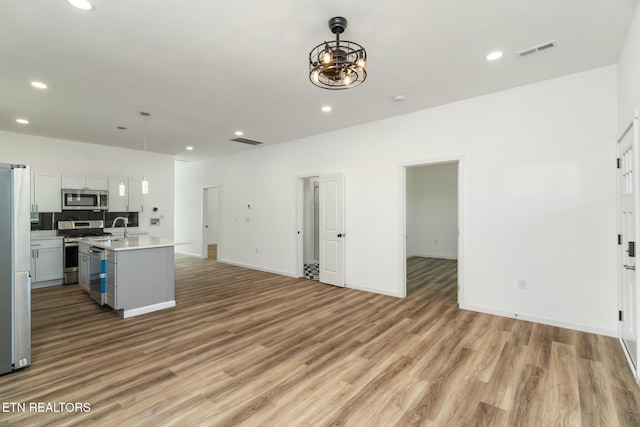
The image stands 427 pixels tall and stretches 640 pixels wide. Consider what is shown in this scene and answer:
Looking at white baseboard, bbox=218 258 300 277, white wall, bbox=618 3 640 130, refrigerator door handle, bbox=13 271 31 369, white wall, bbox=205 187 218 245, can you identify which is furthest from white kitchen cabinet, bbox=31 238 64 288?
white wall, bbox=618 3 640 130

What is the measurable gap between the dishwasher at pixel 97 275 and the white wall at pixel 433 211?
750 centimetres

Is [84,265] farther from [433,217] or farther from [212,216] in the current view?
[433,217]

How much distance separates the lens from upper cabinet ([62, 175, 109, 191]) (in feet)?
19.6

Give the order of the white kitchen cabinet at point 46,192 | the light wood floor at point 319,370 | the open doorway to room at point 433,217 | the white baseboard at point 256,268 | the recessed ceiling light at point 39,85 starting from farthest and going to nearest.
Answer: the open doorway to room at point 433,217, the white baseboard at point 256,268, the white kitchen cabinet at point 46,192, the recessed ceiling light at point 39,85, the light wood floor at point 319,370

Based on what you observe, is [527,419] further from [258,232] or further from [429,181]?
[429,181]

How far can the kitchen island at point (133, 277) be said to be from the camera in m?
3.88

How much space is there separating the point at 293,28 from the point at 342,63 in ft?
2.30

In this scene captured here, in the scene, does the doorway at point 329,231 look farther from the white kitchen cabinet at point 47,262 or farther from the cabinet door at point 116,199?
the white kitchen cabinet at point 47,262

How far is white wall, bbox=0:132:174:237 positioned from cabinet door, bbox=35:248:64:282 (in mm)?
1723

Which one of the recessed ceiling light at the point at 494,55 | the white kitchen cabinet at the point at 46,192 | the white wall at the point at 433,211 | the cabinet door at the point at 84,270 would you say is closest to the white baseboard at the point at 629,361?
the recessed ceiling light at the point at 494,55

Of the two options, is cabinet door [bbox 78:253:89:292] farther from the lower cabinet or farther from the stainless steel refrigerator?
the stainless steel refrigerator

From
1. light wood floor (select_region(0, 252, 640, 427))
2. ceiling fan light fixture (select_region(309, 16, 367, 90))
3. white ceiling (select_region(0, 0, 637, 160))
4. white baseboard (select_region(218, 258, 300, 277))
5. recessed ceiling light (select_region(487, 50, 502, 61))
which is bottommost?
light wood floor (select_region(0, 252, 640, 427))

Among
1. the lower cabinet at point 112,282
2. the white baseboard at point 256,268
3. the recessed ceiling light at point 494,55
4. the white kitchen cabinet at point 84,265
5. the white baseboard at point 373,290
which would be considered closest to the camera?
the recessed ceiling light at point 494,55

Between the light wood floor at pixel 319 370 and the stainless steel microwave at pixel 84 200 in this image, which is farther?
the stainless steel microwave at pixel 84 200
